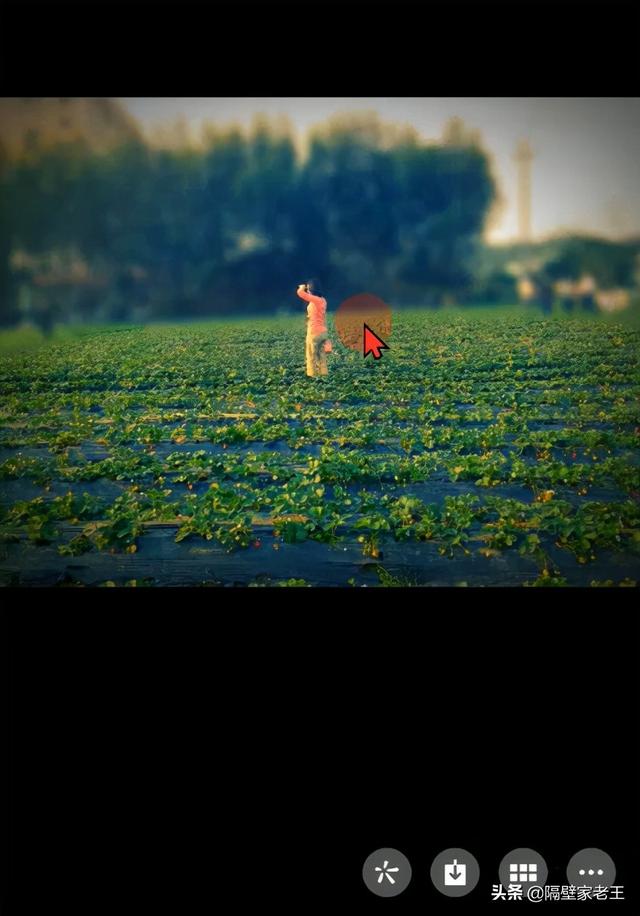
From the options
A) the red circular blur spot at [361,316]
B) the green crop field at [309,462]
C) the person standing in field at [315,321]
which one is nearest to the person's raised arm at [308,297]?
the person standing in field at [315,321]

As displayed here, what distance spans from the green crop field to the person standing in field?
108 mm

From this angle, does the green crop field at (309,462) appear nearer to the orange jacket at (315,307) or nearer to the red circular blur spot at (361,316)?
the red circular blur spot at (361,316)

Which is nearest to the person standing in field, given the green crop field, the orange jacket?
the orange jacket

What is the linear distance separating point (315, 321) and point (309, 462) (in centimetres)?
115

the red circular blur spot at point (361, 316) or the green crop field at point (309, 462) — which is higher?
the red circular blur spot at point (361, 316)

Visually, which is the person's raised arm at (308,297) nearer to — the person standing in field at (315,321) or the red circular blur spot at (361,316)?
the person standing in field at (315,321)

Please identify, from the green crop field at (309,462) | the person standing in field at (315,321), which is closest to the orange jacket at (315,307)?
the person standing in field at (315,321)

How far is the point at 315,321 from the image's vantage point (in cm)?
350

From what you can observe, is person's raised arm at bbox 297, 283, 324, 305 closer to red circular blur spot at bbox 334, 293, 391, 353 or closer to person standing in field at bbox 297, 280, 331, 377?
person standing in field at bbox 297, 280, 331, 377

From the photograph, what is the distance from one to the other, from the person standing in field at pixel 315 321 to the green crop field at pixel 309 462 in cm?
11

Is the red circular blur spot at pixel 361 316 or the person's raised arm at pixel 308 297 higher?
the person's raised arm at pixel 308 297

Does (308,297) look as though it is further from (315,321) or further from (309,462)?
(309,462)

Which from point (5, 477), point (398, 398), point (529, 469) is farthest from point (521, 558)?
point (5, 477)

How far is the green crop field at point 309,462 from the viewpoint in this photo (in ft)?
11.4
